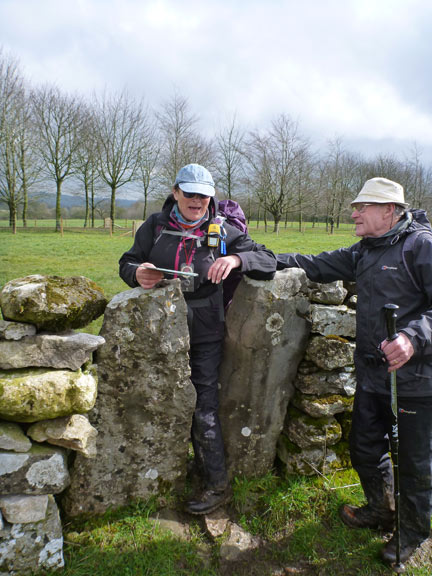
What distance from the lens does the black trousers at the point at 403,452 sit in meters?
2.80

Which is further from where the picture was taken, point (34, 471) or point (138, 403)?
point (138, 403)

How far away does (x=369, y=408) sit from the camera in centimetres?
309

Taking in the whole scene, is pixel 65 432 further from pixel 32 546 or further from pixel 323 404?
pixel 323 404

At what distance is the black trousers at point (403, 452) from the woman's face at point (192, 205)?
2008 millimetres

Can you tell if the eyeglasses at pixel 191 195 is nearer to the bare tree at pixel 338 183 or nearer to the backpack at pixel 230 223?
the backpack at pixel 230 223

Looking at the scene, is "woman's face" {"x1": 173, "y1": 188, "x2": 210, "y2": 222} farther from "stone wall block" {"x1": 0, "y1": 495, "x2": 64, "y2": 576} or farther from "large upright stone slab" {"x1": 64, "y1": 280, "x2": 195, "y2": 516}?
"stone wall block" {"x1": 0, "y1": 495, "x2": 64, "y2": 576}

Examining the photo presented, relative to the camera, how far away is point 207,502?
327 centimetres

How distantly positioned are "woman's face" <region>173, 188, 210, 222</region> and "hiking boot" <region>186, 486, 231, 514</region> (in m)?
2.39

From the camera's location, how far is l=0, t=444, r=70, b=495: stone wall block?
2.57 metres

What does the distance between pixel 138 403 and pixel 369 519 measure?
7.13ft

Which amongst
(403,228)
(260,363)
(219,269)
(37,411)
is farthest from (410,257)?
(37,411)

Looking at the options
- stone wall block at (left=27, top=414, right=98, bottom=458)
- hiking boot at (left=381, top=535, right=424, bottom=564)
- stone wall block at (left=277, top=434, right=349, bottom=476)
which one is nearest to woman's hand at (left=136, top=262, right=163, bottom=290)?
stone wall block at (left=27, top=414, right=98, bottom=458)

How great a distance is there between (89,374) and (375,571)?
260 cm

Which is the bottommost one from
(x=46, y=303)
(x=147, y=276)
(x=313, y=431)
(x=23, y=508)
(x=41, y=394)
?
(x=23, y=508)
